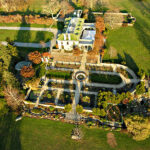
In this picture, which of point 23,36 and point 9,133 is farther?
point 23,36

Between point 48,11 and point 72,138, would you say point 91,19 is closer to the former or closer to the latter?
point 48,11

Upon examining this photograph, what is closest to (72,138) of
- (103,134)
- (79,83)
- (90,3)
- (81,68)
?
(103,134)

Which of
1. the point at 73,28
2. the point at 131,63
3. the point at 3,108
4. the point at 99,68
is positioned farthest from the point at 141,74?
the point at 3,108

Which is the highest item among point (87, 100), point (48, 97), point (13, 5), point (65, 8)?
point (13, 5)

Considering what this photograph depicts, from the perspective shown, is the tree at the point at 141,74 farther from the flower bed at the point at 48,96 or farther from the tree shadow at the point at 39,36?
the tree shadow at the point at 39,36

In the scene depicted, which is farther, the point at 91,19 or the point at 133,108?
the point at 91,19

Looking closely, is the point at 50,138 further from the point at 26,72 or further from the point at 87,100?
the point at 26,72
